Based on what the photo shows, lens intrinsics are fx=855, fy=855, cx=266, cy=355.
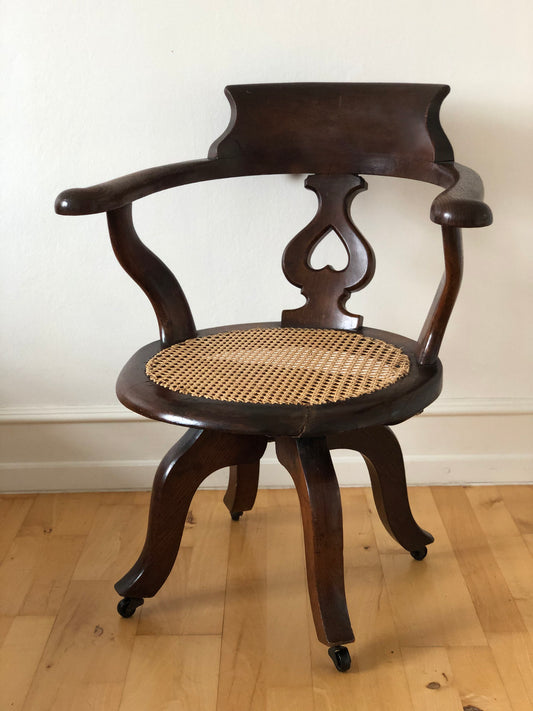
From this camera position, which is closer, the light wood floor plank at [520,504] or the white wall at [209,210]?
the white wall at [209,210]

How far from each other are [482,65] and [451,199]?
607 mm

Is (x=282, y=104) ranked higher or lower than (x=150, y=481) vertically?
higher

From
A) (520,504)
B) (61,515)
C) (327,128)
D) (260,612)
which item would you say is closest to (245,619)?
(260,612)

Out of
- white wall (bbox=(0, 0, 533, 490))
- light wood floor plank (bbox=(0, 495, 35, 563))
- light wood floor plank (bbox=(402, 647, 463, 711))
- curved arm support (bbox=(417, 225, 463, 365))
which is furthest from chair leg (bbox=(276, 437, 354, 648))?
light wood floor plank (bbox=(0, 495, 35, 563))

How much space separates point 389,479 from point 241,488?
342mm

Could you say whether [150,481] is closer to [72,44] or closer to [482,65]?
[72,44]

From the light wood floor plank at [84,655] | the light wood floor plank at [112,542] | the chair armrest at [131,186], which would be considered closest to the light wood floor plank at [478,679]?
the light wood floor plank at [84,655]

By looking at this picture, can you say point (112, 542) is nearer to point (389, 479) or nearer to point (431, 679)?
point (389, 479)

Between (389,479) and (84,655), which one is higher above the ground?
(389,479)

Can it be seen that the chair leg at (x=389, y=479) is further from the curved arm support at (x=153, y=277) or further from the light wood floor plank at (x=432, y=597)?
the curved arm support at (x=153, y=277)

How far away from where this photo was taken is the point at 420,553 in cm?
159

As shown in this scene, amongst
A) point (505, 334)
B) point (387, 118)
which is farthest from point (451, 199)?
point (505, 334)

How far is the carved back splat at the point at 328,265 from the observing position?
4.97 feet

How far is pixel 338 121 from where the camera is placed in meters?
1.50
